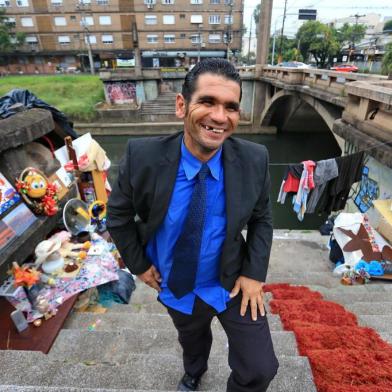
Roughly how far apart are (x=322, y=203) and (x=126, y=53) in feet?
113

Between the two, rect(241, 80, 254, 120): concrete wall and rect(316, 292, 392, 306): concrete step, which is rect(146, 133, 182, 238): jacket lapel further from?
rect(241, 80, 254, 120): concrete wall

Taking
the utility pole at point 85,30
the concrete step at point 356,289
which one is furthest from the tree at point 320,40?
the concrete step at point 356,289

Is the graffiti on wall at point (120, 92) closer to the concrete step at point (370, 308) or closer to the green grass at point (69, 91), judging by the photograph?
the green grass at point (69, 91)

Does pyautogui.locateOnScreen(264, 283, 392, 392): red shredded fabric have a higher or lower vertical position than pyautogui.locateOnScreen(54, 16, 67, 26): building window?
lower

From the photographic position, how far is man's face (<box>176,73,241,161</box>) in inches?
52.2

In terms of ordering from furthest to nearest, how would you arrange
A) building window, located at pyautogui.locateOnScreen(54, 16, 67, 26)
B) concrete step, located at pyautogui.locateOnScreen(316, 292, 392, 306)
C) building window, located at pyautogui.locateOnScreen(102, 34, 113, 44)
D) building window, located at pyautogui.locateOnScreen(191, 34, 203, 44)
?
building window, located at pyautogui.locateOnScreen(102, 34, 113, 44) < building window, located at pyautogui.locateOnScreen(54, 16, 67, 26) < building window, located at pyautogui.locateOnScreen(191, 34, 203, 44) < concrete step, located at pyautogui.locateOnScreen(316, 292, 392, 306)

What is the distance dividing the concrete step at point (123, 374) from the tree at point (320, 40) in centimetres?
3706

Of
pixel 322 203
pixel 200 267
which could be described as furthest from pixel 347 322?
pixel 322 203

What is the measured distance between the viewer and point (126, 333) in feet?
8.94

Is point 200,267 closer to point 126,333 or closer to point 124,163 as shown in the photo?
point 124,163

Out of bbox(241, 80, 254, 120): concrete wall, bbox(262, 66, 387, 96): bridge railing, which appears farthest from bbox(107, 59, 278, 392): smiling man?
bbox(241, 80, 254, 120): concrete wall

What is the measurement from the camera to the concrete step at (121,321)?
3.02 meters

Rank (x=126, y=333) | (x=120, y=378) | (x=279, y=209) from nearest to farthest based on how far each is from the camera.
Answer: (x=120, y=378) → (x=126, y=333) → (x=279, y=209)

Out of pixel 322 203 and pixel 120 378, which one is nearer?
pixel 120 378
